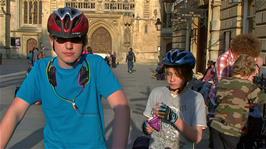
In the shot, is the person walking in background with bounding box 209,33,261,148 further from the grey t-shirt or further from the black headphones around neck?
the black headphones around neck

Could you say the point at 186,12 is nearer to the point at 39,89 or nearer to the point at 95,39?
the point at 39,89

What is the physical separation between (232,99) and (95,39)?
53.9 metres

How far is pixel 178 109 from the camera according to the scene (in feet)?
10.7

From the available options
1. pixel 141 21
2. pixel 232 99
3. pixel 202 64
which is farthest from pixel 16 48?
pixel 232 99

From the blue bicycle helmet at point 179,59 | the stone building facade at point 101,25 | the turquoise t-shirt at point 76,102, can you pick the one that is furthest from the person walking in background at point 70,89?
the stone building facade at point 101,25

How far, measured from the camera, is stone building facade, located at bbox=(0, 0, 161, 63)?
54.8 meters

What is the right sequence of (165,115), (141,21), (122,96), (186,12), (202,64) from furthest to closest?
(141,21) → (202,64) → (186,12) → (165,115) → (122,96)

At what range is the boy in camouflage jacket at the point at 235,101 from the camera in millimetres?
4406

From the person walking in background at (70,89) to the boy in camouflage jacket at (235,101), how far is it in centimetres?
213

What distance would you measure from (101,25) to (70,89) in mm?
54713

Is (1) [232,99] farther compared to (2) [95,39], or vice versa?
(2) [95,39]

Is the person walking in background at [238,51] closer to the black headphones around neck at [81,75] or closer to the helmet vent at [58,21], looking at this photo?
the black headphones around neck at [81,75]

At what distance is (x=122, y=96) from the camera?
2.46 metres

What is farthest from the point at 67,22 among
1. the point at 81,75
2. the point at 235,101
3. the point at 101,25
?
the point at 101,25
